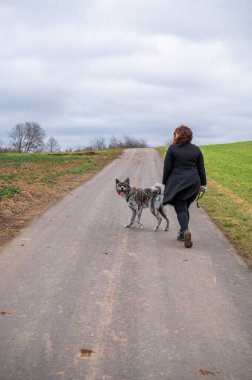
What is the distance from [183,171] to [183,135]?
0.81m

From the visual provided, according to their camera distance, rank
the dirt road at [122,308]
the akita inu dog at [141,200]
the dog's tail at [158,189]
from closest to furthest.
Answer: the dirt road at [122,308]
the dog's tail at [158,189]
the akita inu dog at [141,200]

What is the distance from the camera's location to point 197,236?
11.0 m

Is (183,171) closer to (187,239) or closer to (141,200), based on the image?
(187,239)

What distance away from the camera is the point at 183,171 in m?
9.98

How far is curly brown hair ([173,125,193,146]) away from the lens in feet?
32.1

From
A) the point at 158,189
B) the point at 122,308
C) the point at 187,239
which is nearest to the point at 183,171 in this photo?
the point at 158,189

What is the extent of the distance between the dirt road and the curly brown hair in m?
2.29

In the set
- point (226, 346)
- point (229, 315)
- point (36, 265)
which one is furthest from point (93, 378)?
point (36, 265)

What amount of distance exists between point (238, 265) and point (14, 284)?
13.4ft

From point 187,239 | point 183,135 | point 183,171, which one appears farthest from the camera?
point 183,171

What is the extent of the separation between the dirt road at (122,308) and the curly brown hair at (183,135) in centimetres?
229

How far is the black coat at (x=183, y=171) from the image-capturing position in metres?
9.91

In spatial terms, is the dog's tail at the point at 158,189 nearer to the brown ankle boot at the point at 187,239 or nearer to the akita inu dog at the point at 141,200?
the akita inu dog at the point at 141,200

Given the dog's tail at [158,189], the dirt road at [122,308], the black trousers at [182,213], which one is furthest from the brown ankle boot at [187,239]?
the dog's tail at [158,189]
